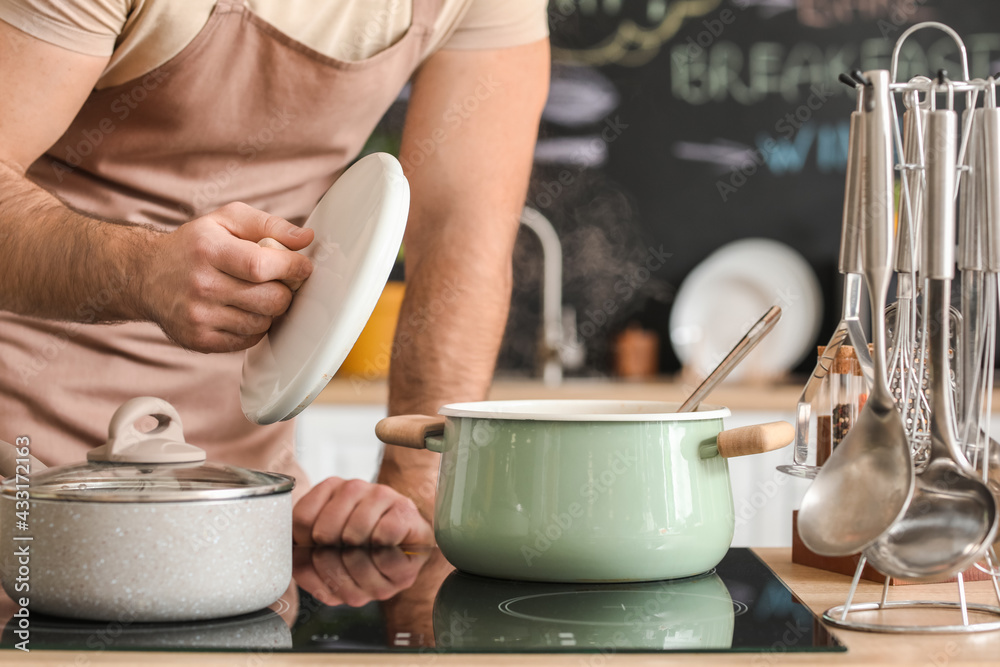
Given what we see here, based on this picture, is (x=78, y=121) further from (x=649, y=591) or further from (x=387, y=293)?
(x=387, y=293)

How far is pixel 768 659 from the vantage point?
46 cm

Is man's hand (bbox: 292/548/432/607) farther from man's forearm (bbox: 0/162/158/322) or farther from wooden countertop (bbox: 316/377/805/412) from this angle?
wooden countertop (bbox: 316/377/805/412)

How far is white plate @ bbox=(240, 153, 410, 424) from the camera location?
53 cm

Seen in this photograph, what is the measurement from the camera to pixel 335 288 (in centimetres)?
54

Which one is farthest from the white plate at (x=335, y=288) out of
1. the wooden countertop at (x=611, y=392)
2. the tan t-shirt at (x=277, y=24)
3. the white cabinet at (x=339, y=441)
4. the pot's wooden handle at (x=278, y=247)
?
the white cabinet at (x=339, y=441)

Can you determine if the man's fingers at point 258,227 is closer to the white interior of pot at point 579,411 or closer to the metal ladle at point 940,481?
the white interior of pot at point 579,411

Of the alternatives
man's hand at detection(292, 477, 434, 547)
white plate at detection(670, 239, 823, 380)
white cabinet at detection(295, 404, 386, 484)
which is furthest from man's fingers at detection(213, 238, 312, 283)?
white plate at detection(670, 239, 823, 380)

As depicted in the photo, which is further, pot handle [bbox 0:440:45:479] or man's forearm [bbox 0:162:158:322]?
man's forearm [bbox 0:162:158:322]

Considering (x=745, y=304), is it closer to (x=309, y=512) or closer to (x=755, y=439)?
(x=309, y=512)

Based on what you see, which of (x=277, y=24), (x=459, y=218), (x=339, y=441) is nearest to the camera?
(x=277, y=24)

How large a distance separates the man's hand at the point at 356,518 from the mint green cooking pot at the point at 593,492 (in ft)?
0.54

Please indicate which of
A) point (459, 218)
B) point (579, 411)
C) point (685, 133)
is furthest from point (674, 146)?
point (579, 411)

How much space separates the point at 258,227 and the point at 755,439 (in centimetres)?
32

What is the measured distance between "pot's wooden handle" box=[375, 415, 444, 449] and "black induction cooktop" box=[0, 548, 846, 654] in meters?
0.09
